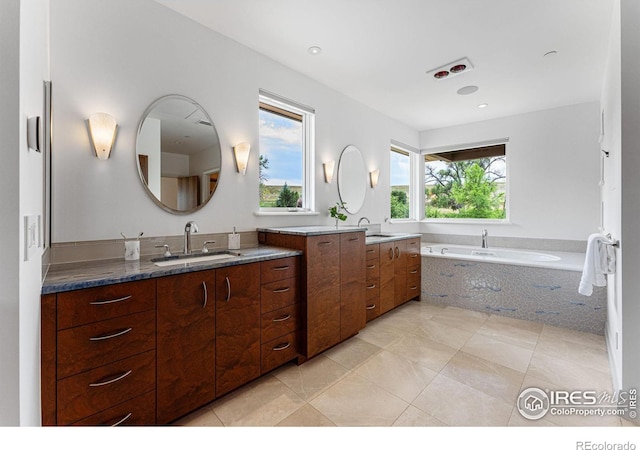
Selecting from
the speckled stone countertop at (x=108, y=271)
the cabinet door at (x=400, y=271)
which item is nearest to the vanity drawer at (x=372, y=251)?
the cabinet door at (x=400, y=271)

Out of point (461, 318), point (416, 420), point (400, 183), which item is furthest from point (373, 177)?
point (416, 420)

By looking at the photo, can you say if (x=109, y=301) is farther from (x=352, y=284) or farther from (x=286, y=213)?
(x=352, y=284)

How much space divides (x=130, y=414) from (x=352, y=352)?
164cm

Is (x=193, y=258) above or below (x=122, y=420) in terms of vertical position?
above

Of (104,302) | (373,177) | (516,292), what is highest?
(373,177)

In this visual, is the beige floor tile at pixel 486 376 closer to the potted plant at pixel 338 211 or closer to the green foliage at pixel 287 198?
the potted plant at pixel 338 211

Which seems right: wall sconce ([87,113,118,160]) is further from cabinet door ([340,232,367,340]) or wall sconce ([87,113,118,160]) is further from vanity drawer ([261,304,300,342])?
cabinet door ([340,232,367,340])

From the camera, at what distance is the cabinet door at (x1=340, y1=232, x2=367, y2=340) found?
2.53 metres

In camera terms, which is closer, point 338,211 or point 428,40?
point 428,40

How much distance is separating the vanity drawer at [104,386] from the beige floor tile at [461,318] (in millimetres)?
2802

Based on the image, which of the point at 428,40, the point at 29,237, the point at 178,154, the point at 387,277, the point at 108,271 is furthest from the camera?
the point at 387,277

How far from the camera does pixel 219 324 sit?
1.73m

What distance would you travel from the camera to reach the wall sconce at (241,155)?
7.97 feet

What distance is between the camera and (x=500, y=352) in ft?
7.98
